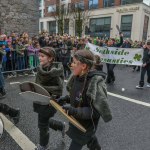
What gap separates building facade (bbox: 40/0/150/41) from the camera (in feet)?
119

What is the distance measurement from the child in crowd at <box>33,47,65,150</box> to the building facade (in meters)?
31.1

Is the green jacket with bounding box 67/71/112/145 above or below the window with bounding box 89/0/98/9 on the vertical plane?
below

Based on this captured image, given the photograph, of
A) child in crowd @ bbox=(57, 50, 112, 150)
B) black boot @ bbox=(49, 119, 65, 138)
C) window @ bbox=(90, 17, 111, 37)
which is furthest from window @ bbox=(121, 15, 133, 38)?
child in crowd @ bbox=(57, 50, 112, 150)

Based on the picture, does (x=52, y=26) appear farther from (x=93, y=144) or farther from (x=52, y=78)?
(x=93, y=144)

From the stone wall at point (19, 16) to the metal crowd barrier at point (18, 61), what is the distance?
6471 millimetres

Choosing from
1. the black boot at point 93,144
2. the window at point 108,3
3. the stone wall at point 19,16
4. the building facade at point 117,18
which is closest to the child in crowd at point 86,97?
the black boot at point 93,144

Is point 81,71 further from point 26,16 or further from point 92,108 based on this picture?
point 26,16

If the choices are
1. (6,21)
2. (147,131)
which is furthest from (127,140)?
(6,21)

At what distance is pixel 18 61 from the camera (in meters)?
9.34

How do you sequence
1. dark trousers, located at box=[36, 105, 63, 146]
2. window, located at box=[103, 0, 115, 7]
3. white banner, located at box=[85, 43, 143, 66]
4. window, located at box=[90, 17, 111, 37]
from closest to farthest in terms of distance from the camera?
dark trousers, located at box=[36, 105, 63, 146]
white banner, located at box=[85, 43, 143, 66]
window, located at box=[103, 0, 115, 7]
window, located at box=[90, 17, 111, 37]

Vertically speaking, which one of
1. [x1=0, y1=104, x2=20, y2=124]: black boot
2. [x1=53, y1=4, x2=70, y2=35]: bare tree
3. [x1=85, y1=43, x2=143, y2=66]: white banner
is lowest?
[x1=0, y1=104, x2=20, y2=124]: black boot

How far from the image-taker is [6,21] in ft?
50.9

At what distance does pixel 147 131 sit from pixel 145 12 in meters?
36.8

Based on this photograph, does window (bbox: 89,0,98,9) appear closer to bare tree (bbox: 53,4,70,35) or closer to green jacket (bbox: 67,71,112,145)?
bare tree (bbox: 53,4,70,35)
